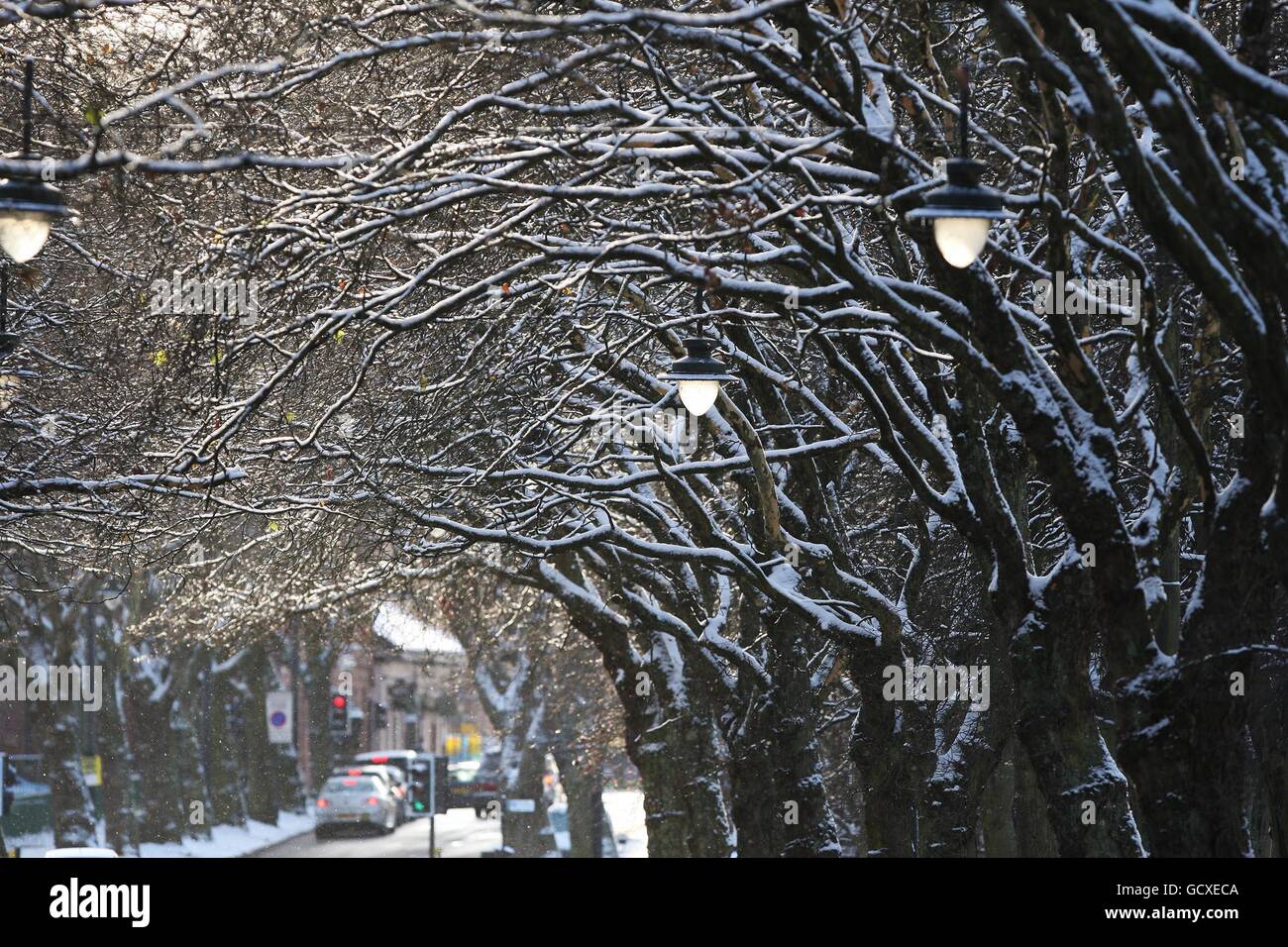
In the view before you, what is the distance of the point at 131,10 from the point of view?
531 inches

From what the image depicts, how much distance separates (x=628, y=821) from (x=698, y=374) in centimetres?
6834

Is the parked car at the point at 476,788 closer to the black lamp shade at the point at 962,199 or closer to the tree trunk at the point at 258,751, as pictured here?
the tree trunk at the point at 258,751

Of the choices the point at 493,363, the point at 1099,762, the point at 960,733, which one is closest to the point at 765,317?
the point at 1099,762

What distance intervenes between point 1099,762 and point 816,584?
5.45 meters

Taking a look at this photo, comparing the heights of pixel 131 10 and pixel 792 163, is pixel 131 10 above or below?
above

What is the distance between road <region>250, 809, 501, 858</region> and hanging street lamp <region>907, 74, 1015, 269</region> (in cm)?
3084

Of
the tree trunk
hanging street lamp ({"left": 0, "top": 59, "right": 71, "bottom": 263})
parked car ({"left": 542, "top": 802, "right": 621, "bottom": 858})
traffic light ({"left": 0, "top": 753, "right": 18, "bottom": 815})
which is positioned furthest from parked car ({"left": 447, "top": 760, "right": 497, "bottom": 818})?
hanging street lamp ({"left": 0, "top": 59, "right": 71, "bottom": 263})

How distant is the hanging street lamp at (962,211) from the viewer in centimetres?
934

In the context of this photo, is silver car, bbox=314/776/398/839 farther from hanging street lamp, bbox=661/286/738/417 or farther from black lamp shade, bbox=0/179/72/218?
black lamp shade, bbox=0/179/72/218

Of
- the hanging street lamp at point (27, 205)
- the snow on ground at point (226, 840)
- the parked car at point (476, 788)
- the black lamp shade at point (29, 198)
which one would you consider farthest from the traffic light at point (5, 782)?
the parked car at point (476, 788)

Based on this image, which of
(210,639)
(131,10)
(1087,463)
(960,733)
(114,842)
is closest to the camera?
(1087,463)

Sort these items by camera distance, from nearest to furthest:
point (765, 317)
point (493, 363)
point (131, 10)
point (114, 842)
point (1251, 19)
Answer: point (1251, 19) → point (765, 317) → point (131, 10) → point (493, 363) → point (114, 842)

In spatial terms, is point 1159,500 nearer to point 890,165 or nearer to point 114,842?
point 890,165

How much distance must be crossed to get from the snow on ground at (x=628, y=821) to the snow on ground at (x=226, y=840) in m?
9.97
